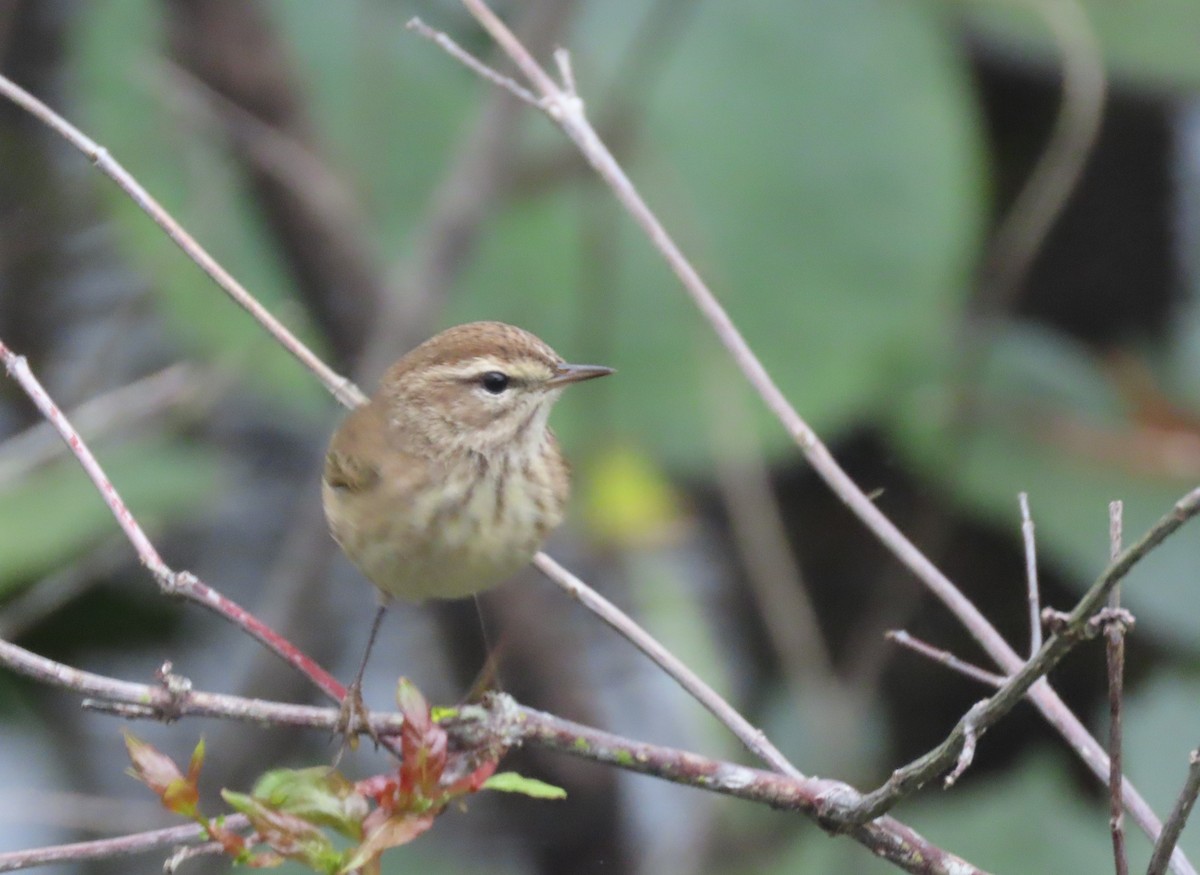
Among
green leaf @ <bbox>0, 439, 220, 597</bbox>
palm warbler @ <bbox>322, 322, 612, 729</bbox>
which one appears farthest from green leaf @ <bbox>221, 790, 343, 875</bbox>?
green leaf @ <bbox>0, 439, 220, 597</bbox>

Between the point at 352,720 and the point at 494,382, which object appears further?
the point at 494,382

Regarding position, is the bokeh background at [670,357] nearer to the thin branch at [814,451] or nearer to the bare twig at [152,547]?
the thin branch at [814,451]

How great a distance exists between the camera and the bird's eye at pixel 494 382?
319 centimetres

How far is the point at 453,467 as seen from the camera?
3.11 m

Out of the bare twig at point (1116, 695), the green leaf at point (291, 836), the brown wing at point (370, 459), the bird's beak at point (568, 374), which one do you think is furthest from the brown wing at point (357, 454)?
the bare twig at point (1116, 695)

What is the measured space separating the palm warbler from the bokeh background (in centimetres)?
120

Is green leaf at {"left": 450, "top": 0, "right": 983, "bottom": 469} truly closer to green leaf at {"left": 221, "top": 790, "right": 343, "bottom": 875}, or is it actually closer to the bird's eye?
the bird's eye

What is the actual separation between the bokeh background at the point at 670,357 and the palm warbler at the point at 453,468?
3.94 ft

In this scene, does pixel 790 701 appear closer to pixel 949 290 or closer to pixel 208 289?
pixel 949 290

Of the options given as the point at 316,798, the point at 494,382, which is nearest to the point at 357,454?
the point at 494,382

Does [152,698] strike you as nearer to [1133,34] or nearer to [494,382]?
[494,382]

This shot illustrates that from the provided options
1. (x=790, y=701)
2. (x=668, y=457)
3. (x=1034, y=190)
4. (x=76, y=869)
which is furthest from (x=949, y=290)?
(x=76, y=869)

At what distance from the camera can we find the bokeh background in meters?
4.56

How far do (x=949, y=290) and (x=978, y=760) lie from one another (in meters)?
1.59
